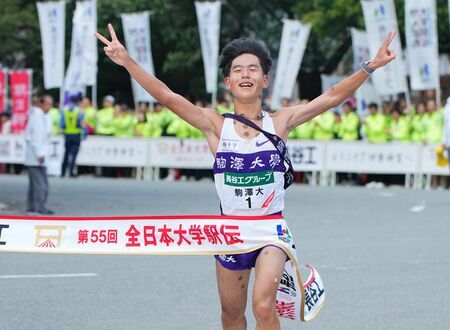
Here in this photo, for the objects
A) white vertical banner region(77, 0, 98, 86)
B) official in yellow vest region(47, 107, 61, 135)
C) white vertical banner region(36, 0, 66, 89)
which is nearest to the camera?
official in yellow vest region(47, 107, 61, 135)

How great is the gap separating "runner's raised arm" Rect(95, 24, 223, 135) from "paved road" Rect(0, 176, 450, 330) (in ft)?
8.24

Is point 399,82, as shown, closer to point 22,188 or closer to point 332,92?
point 22,188

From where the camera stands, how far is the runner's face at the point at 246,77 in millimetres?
6445

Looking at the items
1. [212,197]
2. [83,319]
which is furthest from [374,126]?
[83,319]

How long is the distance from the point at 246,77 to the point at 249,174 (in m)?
0.54

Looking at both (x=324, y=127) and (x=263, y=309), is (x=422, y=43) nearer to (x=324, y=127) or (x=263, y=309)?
(x=324, y=127)

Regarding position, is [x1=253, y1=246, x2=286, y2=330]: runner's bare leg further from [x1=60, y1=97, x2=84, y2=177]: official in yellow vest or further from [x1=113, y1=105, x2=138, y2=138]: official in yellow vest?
[x1=113, y1=105, x2=138, y2=138]: official in yellow vest

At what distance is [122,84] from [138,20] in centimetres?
1494

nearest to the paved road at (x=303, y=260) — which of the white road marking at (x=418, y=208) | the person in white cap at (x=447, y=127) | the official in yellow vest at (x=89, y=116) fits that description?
the white road marking at (x=418, y=208)

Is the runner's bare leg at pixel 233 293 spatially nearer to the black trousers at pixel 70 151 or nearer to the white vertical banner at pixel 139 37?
the black trousers at pixel 70 151

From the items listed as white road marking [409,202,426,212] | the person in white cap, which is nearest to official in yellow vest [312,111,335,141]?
white road marking [409,202,426,212]

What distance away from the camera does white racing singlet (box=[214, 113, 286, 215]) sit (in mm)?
6320

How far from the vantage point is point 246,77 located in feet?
21.1

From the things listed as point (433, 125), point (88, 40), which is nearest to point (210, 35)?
point (88, 40)
